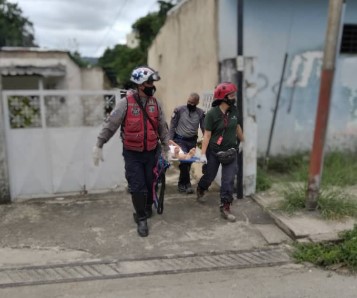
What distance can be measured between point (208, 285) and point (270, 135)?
4533 mm

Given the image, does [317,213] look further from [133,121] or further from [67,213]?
[67,213]

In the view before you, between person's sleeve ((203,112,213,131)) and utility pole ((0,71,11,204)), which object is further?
utility pole ((0,71,11,204))

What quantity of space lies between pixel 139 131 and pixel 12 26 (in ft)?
110

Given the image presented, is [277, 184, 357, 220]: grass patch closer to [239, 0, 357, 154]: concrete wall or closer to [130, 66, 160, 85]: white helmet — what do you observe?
[130, 66, 160, 85]: white helmet

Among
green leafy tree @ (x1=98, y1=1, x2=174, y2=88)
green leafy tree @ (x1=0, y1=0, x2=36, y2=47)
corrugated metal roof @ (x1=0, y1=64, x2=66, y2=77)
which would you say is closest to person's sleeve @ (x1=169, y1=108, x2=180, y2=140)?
corrugated metal roof @ (x1=0, y1=64, x2=66, y2=77)

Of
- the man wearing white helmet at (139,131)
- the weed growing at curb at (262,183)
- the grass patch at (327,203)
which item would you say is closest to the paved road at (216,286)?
the man wearing white helmet at (139,131)

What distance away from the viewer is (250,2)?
285 inches

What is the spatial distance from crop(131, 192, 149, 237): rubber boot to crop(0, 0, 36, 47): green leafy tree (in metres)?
31.3

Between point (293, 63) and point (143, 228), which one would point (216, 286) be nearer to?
point (143, 228)

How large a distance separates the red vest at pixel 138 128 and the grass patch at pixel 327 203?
193 cm

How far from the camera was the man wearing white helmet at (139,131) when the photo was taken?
443 centimetres

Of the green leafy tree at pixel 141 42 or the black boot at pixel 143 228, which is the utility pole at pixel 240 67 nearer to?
the black boot at pixel 143 228

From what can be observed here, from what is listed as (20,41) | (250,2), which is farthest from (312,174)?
(20,41)

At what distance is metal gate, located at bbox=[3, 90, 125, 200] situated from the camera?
5809mm
